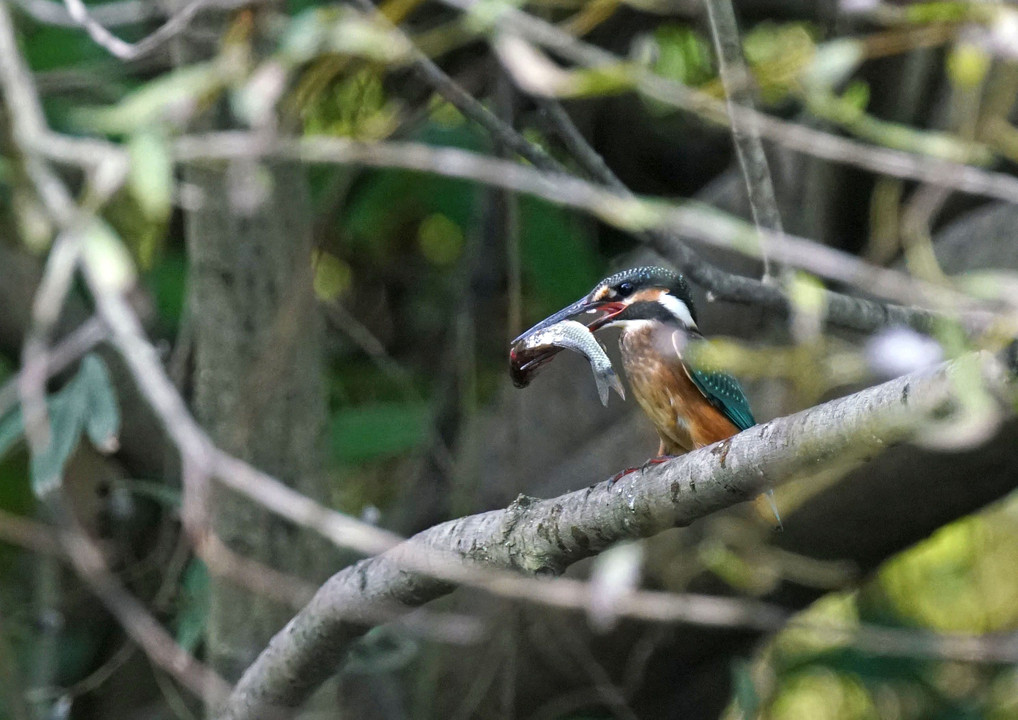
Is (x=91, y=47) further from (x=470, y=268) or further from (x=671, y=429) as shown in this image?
(x=671, y=429)

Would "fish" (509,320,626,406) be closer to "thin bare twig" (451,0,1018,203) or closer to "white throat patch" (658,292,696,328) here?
"thin bare twig" (451,0,1018,203)

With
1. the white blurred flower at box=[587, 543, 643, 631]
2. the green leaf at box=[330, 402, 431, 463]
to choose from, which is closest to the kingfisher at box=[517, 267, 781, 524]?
the white blurred flower at box=[587, 543, 643, 631]

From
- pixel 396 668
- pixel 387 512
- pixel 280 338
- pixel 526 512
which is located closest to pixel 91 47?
pixel 280 338

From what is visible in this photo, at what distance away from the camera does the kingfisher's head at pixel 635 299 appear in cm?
266

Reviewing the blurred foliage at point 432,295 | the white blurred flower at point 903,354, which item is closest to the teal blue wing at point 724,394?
the blurred foliage at point 432,295

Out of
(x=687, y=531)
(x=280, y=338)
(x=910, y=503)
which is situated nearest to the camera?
(x=280, y=338)

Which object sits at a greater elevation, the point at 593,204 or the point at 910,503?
the point at 593,204

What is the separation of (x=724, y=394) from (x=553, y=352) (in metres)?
0.74

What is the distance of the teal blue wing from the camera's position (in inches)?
105

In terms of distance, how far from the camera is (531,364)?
2.03m

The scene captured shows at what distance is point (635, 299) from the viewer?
270 cm

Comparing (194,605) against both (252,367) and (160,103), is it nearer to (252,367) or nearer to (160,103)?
(252,367)

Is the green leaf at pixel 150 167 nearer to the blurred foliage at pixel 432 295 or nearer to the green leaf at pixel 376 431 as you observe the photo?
the blurred foliage at pixel 432 295

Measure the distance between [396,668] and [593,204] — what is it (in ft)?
7.58
